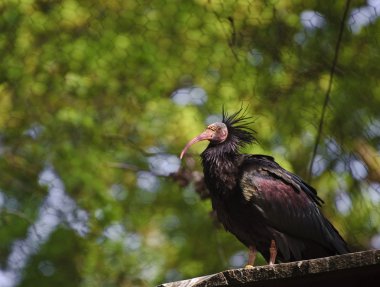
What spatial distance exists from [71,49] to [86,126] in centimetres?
60

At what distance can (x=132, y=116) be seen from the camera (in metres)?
7.90

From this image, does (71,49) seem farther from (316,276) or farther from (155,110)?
(316,276)

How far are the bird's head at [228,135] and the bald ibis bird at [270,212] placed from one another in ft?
0.85

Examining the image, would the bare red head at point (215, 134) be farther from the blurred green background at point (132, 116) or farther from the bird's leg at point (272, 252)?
the blurred green background at point (132, 116)

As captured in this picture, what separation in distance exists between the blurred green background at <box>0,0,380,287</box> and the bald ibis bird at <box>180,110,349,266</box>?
2166 mm

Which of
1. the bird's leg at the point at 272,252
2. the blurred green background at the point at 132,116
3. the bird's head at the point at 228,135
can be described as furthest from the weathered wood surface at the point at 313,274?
the blurred green background at the point at 132,116

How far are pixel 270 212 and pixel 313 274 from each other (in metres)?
1.80

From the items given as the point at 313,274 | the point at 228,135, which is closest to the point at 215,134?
the point at 228,135

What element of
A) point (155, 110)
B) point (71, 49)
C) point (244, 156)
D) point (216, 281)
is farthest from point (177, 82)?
point (216, 281)

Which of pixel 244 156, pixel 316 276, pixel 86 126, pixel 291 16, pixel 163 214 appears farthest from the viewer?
pixel 163 214

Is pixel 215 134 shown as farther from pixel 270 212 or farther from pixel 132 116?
pixel 132 116

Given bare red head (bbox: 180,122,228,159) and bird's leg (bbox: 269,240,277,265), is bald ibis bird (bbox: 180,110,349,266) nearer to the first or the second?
bird's leg (bbox: 269,240,277,265)

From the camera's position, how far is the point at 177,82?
Result: 7.82 m

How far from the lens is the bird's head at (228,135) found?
499cm
